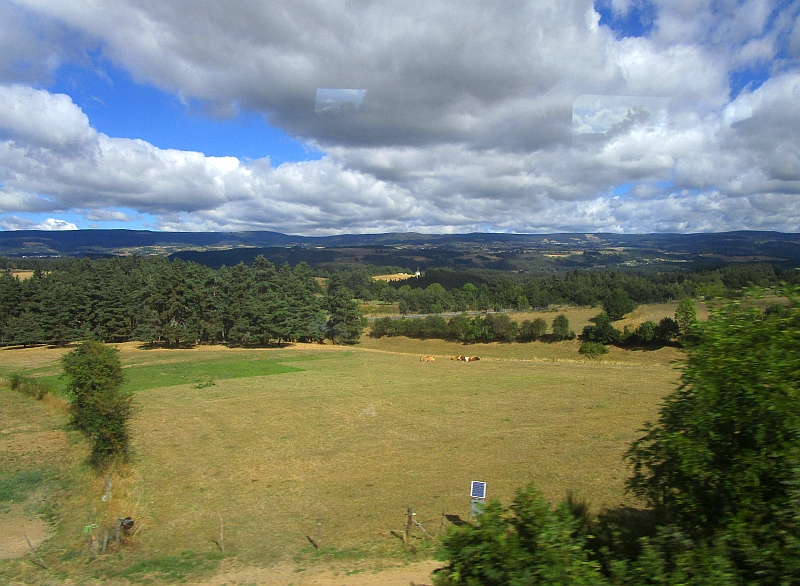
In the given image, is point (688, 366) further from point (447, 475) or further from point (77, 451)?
point (77, 451)

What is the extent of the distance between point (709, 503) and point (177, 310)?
179 ft

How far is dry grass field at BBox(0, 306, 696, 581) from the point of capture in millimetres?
11352

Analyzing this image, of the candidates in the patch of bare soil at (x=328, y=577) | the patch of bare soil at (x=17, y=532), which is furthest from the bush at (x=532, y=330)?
the patch of bare soil at (x=17, y=532)

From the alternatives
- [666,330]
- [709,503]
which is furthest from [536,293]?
[709,503]

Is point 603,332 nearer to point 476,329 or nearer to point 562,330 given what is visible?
point 562,330

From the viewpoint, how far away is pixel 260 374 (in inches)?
1441

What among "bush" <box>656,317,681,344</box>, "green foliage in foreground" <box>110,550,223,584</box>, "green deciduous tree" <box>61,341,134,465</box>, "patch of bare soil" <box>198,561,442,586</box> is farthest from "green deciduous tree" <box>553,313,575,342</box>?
"green foliage in foreground" <box>110,550,223,584</box>

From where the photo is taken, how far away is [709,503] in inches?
200

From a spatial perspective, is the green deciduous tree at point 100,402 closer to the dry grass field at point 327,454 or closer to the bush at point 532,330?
the dry grass field at point 327,454

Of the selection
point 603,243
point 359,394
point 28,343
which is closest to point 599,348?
point 359,394

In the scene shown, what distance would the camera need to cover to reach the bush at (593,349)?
4809 centimetres

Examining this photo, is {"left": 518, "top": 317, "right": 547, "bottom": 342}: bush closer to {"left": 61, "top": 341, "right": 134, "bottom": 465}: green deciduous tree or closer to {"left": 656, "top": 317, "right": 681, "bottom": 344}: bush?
{"left": 656, "top": 317, "right": 681, "bottom": 344}: bush

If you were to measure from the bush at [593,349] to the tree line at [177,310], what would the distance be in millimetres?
24041

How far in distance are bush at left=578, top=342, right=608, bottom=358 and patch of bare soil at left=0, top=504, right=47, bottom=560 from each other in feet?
148
